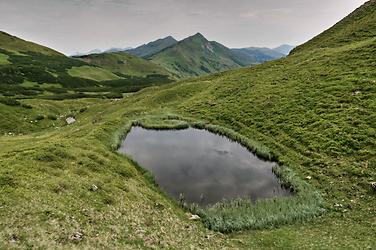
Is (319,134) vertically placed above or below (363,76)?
below

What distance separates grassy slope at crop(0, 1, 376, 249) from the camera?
1847 centimetres

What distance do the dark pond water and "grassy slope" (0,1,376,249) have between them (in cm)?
285

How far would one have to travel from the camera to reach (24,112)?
2697 inches

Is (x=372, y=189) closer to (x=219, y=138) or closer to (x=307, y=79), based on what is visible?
(x=219, y=138)

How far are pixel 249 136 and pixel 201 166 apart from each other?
36.7ft

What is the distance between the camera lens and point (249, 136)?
1711 inches

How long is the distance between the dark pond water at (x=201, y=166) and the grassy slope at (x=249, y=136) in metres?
2.85

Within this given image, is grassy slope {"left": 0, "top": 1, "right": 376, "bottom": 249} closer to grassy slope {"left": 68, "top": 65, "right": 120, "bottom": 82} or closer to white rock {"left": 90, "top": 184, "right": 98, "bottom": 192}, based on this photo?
white rock {"left": 90, "top": 184, "right": 98, "bottom": 192}

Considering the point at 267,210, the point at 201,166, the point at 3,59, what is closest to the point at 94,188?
the point at 267,210

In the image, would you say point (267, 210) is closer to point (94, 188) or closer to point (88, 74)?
point (94, 188)

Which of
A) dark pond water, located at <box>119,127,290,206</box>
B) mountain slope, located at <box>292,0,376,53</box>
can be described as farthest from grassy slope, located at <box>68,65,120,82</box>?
dark pond water, located at <box>119,127,290,206</box>

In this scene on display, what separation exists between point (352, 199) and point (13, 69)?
141 metres

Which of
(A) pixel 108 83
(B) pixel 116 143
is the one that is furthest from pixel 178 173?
(A) pixel 108 83

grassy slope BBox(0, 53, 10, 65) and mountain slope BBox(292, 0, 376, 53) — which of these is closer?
→ mountain slope BBox(292, 0, 376, 53)
